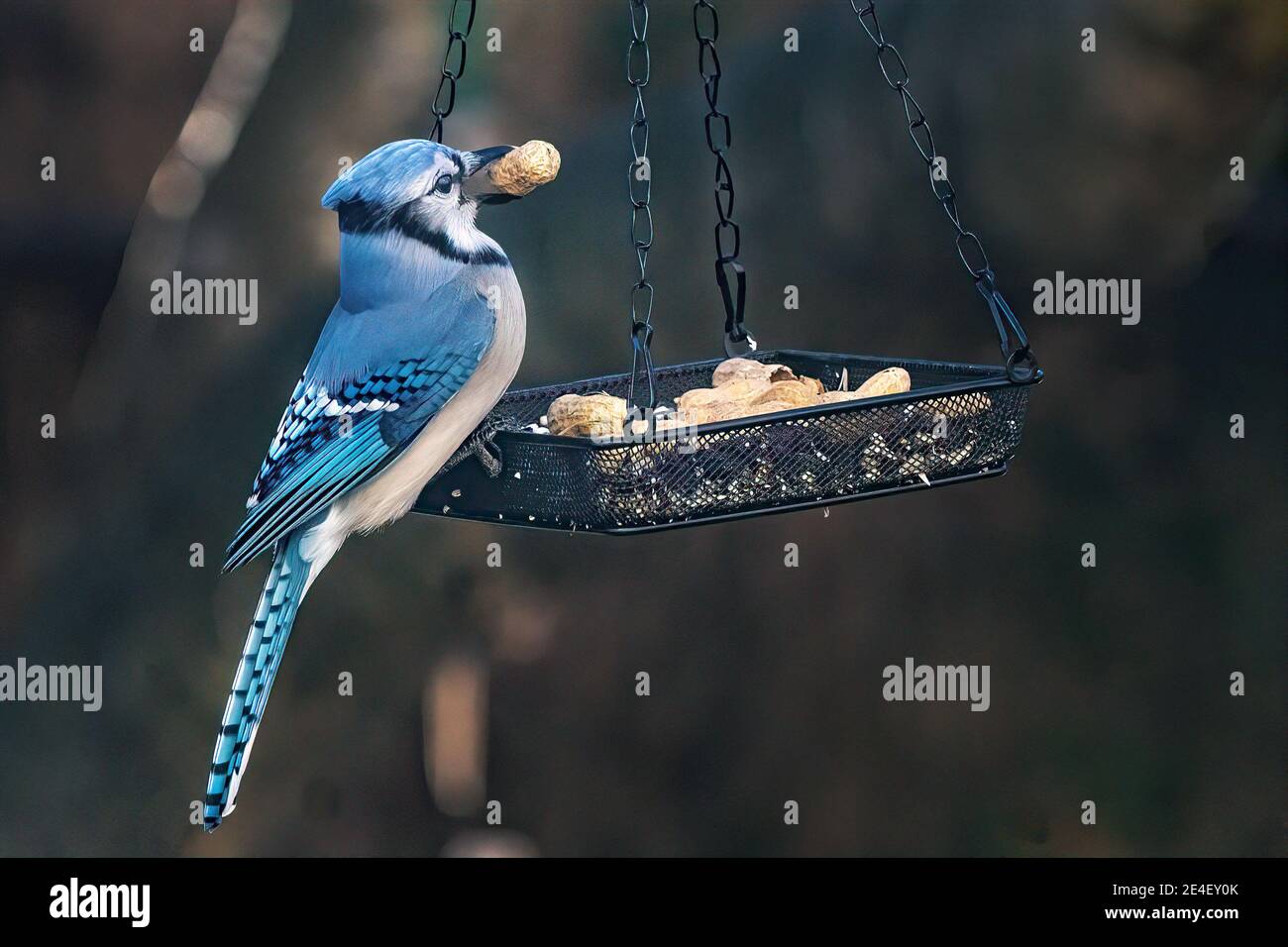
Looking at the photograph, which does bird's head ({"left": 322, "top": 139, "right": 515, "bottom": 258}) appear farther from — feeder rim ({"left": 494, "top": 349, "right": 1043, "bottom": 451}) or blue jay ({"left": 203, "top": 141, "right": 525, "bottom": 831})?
feeder rim ({"left": 494, "top": 349, "right": 1043, "bottom": 451})

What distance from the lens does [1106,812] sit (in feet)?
14.6

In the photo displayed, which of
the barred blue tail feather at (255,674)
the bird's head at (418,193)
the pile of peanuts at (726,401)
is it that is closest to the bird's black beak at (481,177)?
the bird's head at (418,193)

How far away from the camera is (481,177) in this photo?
2.62 m

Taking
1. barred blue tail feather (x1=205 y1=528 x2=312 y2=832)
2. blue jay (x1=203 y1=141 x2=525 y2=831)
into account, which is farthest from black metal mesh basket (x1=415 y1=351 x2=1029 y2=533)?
barred blue tail feather (x1=205 y1=528 x2=312 y2=832)

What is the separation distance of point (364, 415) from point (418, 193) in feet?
1.39

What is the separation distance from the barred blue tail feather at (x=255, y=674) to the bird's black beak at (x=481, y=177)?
718mm

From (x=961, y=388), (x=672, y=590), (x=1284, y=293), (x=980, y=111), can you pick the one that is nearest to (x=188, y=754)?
(x=672, y=590)

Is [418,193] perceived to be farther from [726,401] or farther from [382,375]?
[726,401]

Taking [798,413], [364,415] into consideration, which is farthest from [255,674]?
[798,413]

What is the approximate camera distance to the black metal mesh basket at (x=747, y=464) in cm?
229

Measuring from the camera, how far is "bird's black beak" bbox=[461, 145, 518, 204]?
2.61m

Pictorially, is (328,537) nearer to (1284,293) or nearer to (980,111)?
(980,111)

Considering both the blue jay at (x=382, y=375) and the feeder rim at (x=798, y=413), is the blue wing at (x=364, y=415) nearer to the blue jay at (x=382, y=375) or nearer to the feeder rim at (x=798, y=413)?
the blue jay at (x=382, y=375)

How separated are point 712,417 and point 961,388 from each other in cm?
45
